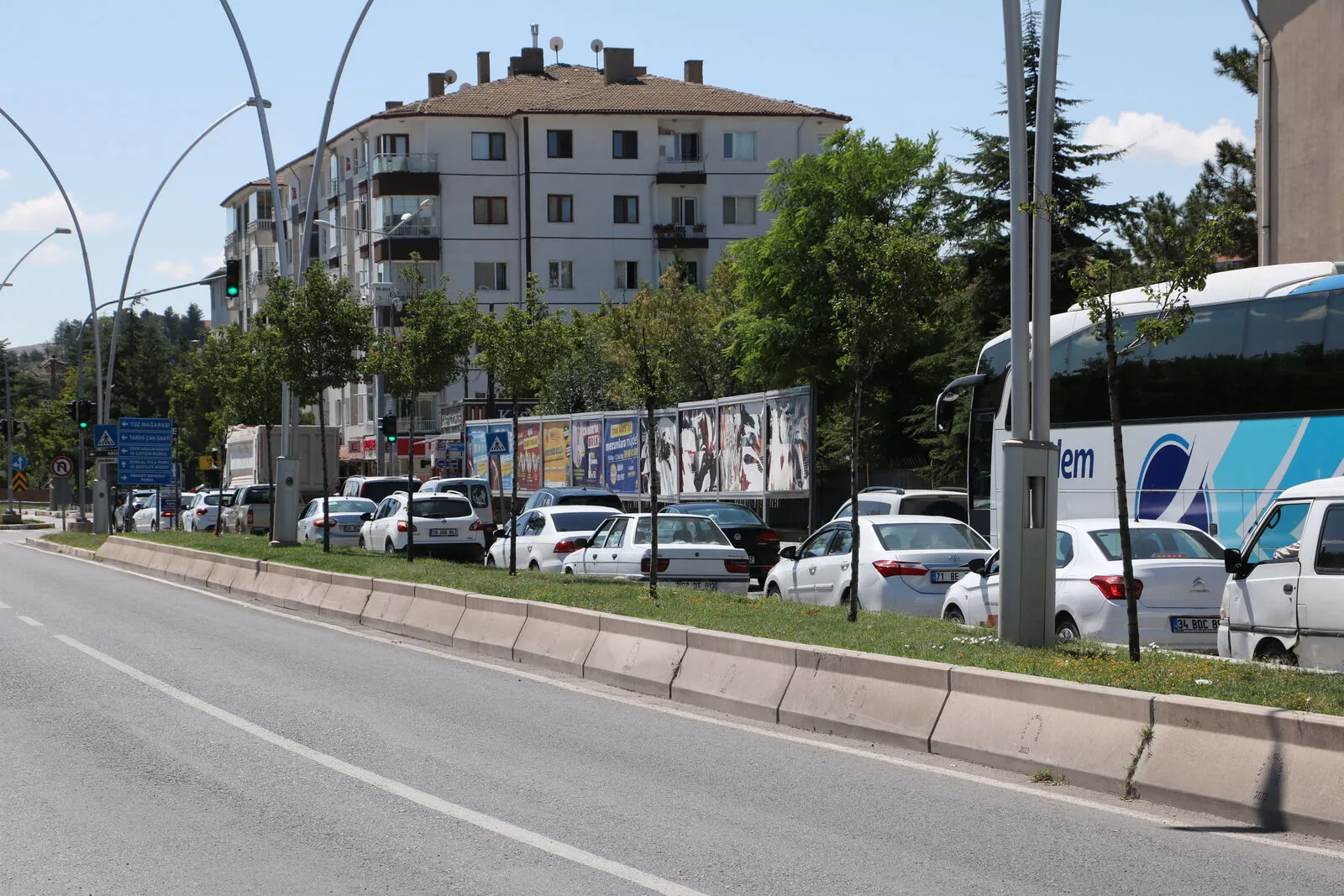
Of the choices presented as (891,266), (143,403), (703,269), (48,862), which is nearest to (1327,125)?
(891,266)

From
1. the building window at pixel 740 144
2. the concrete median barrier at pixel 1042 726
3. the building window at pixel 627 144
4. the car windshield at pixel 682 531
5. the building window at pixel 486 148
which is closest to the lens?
the concrete median barrier at pixel 1042 726

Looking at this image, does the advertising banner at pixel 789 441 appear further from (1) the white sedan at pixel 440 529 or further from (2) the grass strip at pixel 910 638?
(2) the grass strip at pixel 910 638

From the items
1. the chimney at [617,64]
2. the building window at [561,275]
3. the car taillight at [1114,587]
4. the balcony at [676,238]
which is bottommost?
the car taillight at [1114,587]

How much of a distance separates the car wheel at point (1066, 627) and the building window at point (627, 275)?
6551cm

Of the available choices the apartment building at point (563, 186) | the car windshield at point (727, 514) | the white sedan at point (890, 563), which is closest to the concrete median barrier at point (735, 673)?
the white sedan at point (890, 563)

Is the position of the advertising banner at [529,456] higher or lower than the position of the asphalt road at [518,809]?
higher

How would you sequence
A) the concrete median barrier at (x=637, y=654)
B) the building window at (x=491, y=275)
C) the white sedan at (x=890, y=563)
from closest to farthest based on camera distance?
1. the concrete median barrier at (x=637, y=654)
2. the white sedan at (x=890, y=563)
3. the building window at (x=491, y=275)

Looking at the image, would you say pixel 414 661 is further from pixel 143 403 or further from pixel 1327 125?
pixel 143 403

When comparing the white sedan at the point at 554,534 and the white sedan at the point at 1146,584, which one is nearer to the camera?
the white sedan at the point at 1146,584

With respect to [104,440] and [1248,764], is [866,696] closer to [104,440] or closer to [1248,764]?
[1248,764]

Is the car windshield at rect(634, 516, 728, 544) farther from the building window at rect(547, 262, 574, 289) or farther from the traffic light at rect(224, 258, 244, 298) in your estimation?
the building window at rect(547, 262, 574, 289)

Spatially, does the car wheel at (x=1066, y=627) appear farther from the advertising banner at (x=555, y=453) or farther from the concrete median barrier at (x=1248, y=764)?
the advertising banner at (x=555, y=453)

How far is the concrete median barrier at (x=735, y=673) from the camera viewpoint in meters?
11.7

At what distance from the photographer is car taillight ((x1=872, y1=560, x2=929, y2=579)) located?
18.0 metres
